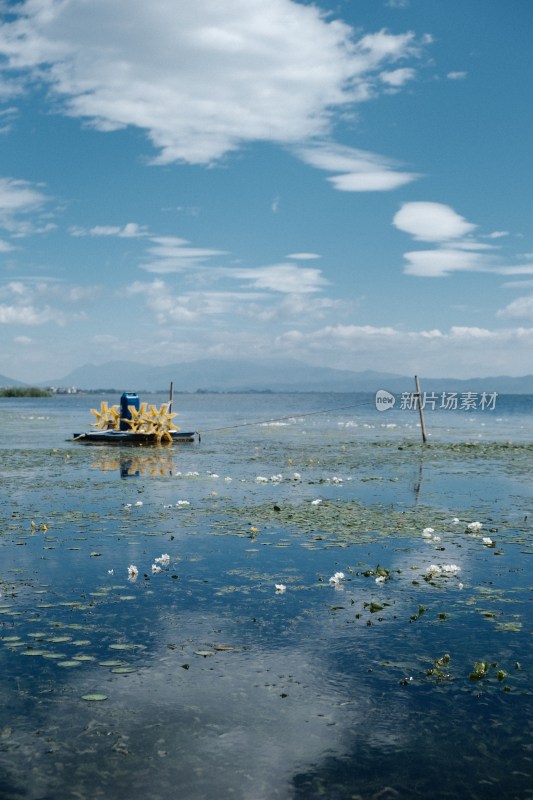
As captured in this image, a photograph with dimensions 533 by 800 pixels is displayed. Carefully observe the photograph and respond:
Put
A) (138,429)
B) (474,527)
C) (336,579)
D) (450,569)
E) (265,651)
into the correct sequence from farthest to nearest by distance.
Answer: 1. (138,429)
2. (474,527)
3. (450,569)
4. (336,579)
5. (265,651)

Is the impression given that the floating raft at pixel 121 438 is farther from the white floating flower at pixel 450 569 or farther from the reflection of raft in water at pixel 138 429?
the white floating flower at pixel 450 569

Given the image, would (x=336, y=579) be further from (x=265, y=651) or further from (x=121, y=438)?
(x=121, y=438)

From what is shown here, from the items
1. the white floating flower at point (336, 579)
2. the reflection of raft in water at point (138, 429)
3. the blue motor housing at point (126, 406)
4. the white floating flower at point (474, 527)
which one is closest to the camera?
the white floating flower at point (336, 579)

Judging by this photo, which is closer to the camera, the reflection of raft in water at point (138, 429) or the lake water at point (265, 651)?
the lake water at point (265, 651)

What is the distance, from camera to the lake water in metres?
6.61

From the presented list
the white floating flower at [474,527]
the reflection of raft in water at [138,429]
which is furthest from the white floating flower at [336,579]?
the reflection of raft in water at [138,429]

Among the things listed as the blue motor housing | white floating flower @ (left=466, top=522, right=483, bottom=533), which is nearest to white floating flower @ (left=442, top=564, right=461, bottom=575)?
white floating flower @ (left=466, top=522, right=483, bottom=533)

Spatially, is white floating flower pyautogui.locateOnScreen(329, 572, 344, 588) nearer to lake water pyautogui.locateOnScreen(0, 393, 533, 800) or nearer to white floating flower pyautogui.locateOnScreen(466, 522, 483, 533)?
lake water pyautogui.locateOnScreen(0, 393, 533, 800)

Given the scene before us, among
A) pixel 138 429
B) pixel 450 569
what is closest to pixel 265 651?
pixel 450 569

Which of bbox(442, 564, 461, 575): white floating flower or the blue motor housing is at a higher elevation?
the blue motor housing

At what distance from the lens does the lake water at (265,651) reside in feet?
21.7

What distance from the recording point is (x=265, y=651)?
9258 millimetres

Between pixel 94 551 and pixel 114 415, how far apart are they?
33.4m

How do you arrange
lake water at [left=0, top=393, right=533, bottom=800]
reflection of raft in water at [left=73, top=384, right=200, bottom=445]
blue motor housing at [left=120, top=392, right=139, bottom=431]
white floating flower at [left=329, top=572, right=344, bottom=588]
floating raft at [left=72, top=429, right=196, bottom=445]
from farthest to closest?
blue motor housing at [left=120, top=392, right=139, bottom=431] < reflection of raft in water at [left=73, top=384, right=200, bottom=445] < floating raft at [left=72, top=429, right=196, bottom=445] < white floating flower at [left=329, top=572, right=344, bottom=588] < lake water at [left=0, top=393, right=533, bottom=800]
